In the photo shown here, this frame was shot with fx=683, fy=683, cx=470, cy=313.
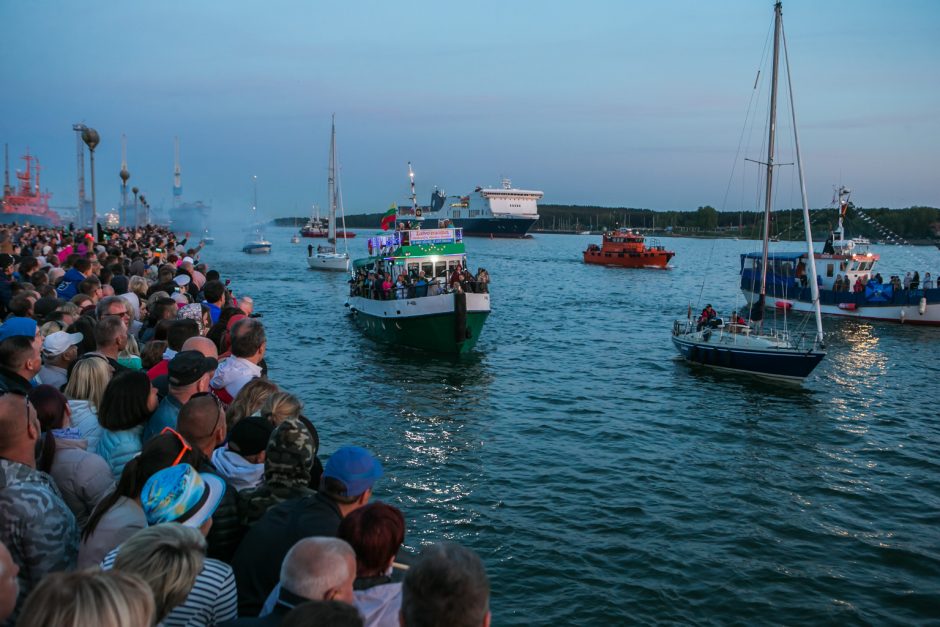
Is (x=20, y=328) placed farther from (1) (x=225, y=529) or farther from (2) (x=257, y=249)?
(2) (x=257, y=249)

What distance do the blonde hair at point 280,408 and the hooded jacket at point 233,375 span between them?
1.98 meters

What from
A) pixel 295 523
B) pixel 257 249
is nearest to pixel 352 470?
pixel 295 523

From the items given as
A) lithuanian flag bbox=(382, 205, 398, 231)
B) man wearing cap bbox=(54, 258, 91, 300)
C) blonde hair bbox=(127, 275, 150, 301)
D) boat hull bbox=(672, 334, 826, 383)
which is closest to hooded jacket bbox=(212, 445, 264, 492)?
blonde hair bbox=(127, 275, 150, 301)

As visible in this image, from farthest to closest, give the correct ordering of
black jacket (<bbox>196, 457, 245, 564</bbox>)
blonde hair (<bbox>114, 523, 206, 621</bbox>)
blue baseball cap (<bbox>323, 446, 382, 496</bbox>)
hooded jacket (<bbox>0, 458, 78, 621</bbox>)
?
black jacket (<bbox>196, 457, 245, 564</bbox>), blue baseball cap (<bbox>323, 446, 382, 496</bbox>), hooded jacket (<bbox>0, 458, 78, 621</bbox>), blonde hair (<bbox>114, 523, 206, 621</bbox>)

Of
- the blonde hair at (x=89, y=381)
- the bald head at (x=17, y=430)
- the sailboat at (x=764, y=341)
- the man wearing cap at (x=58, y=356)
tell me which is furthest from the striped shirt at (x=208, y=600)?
the sailboat at (x=764, y=341)

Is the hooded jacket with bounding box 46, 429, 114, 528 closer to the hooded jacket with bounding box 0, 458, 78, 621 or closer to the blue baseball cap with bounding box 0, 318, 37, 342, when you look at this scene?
the hooded jacket with bounding box 0, 458, 78, 621

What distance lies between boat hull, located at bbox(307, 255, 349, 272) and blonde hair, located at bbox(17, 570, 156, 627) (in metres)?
59.5

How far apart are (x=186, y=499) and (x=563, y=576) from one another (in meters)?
6.52

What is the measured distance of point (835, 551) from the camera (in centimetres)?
983

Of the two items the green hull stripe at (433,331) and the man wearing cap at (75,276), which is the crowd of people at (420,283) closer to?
the green hull stripe at (433,331)

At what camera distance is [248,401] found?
5180mm

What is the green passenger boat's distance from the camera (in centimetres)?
2319

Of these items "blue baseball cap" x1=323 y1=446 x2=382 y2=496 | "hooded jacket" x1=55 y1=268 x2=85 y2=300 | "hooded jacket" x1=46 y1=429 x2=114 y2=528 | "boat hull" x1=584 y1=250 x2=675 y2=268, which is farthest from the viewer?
"boat hull" x1=584 y1=250 x2=675 y2=268

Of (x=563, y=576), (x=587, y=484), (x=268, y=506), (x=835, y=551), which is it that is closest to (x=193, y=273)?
(x=587, y=484)
